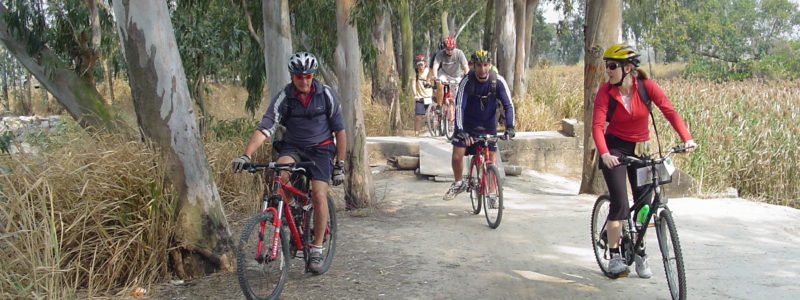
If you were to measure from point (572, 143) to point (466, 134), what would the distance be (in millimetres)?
5491

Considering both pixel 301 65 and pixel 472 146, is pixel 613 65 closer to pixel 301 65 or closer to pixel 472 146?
pixel 301 65

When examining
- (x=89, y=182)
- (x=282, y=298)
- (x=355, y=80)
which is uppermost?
(x=355, y=80)

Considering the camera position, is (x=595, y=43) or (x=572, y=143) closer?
(x=595, y=43)

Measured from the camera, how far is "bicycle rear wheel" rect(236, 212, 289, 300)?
5.05m

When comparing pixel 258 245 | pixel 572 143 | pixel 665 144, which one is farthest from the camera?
pixel 572 143

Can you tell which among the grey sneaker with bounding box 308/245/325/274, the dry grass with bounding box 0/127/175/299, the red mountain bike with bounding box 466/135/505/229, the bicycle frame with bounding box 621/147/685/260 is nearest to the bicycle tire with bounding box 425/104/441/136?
the red mountain bike with bounding box 466/135/505/229

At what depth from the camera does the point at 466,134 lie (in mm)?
8055

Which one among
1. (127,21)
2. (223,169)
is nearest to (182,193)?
(127,21)

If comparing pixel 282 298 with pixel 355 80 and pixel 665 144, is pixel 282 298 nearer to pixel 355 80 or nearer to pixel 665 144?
pixel 355 80

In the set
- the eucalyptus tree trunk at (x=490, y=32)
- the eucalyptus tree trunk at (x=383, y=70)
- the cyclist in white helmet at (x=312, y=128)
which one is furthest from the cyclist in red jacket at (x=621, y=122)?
the eucalyptus tree trunk at (x=490, y=32)

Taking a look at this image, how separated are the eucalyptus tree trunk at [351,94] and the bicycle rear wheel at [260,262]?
3.57 metres

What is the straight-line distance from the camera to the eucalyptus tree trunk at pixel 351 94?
29.4 feet

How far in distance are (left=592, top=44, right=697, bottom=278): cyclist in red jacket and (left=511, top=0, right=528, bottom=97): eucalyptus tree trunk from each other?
13.1 metres

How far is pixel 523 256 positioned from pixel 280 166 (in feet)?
8.56
